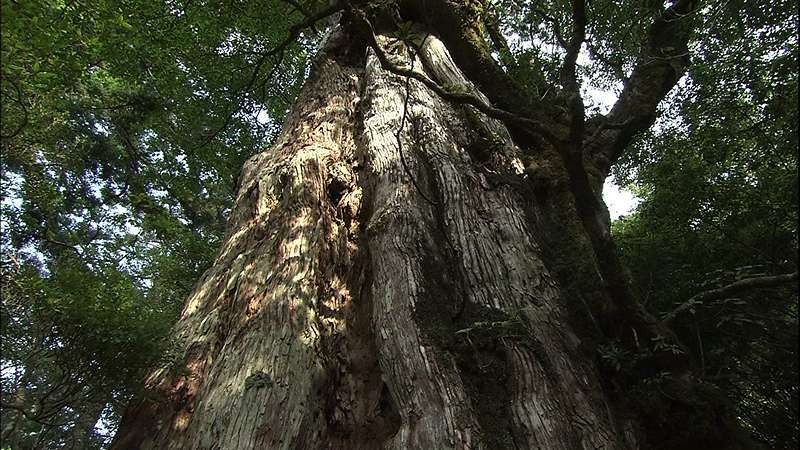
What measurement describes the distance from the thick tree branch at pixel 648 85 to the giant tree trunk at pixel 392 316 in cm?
124

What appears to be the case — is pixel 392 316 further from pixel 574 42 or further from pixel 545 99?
pixel 545 99

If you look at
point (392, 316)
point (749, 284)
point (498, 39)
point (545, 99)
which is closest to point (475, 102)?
point (392, 316)

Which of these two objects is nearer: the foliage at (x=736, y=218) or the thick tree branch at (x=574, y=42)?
Result: the thick tree branch at (x=574, y=42)

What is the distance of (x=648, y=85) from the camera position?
16.9 feet

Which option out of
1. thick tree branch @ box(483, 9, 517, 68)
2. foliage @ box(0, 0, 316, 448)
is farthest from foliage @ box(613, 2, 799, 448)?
foliage @ box(0, 0, 316, 448)

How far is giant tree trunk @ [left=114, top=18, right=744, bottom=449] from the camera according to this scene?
8.00 feet

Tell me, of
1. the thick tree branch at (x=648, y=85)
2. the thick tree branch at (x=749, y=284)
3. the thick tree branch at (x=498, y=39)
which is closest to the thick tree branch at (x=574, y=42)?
the thick tree branch at (x=749, y=284)

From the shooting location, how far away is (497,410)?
8.10 feet

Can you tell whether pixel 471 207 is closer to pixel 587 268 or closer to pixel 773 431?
pixel 587 268

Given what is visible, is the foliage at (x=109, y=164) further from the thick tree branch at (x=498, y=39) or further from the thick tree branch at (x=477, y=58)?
the thick tree branch at (x=498, y=39)

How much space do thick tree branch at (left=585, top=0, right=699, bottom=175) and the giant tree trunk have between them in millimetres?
1239

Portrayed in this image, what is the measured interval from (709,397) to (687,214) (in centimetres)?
265

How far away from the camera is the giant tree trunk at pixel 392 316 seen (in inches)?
96.0

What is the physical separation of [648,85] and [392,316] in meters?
4.11
